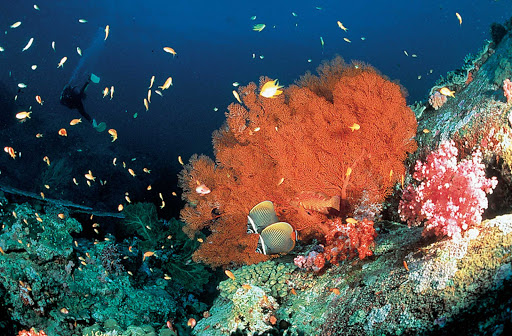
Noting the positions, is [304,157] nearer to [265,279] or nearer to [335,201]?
[335,201]

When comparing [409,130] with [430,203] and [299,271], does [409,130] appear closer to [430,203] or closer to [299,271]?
[430,203]

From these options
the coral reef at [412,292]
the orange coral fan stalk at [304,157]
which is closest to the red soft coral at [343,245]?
the coral reef at [412,292]

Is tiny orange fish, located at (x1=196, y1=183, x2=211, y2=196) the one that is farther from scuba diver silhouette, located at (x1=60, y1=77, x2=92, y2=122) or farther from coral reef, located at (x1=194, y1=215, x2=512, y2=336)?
scuba diver silhouette, located at (x1=60, y1=77, x2=92, y2=122)

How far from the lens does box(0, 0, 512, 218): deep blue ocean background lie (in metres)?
14.6

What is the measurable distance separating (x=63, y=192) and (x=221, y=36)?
267ft

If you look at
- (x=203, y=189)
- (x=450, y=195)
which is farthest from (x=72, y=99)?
(x=450, y=195)

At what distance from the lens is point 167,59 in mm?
72250

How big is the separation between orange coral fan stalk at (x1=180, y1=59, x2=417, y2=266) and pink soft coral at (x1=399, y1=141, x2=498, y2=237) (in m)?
1.20

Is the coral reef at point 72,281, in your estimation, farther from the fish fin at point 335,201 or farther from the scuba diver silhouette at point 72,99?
the scuba diver silhouette at point 72,99

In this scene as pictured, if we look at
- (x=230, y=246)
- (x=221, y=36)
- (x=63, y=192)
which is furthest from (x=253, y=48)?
(x=230, y=246)

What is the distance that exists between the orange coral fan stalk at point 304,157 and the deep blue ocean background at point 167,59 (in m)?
2.59

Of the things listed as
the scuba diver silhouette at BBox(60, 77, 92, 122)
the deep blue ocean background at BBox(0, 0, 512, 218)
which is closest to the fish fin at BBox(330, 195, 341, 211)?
the deep blue ocean background at BBox(0, 0, 512, 218)

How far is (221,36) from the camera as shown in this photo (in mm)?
82750

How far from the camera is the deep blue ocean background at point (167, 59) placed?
14.6m
